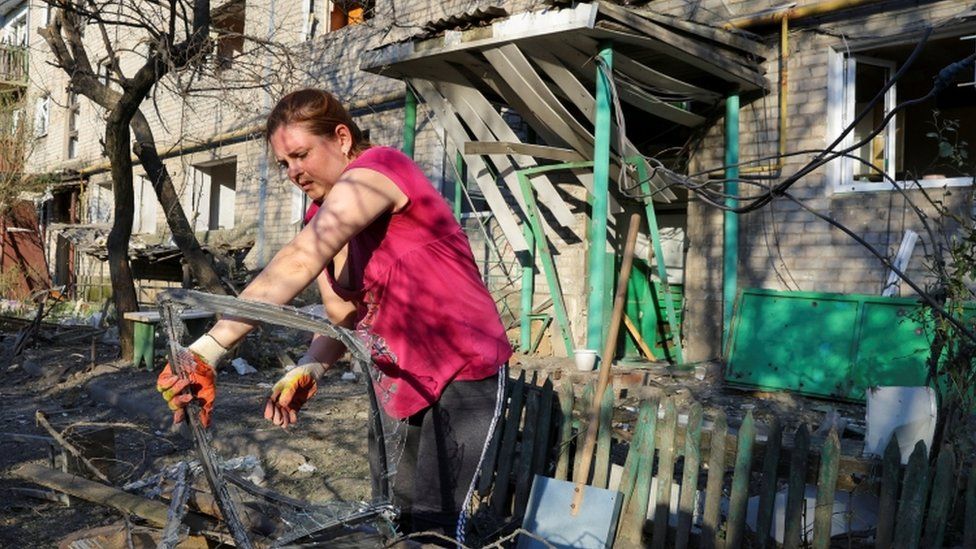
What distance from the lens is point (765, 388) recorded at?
661 cm

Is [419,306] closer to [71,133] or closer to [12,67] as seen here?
[71,133]

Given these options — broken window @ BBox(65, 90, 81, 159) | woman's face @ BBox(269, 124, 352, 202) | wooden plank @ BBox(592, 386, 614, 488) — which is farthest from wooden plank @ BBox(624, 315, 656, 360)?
broken window @ BBox(65, 90, 81, 159)

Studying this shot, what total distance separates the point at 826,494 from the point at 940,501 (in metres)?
0.37

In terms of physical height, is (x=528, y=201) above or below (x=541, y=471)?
above

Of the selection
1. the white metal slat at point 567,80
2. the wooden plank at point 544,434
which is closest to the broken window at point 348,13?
the white metal slat at point 567,80

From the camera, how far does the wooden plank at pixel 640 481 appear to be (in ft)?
11.7

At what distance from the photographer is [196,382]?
1.63 m

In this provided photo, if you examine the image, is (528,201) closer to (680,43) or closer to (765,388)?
(680,43)

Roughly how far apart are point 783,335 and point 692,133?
2655 millimetres

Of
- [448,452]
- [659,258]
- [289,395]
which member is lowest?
[448,452]

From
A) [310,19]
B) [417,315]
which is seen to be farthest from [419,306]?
[310,19]

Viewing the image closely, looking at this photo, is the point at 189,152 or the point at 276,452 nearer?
the point at 276,452

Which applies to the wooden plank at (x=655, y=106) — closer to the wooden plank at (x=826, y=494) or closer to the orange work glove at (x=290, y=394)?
the wooden plank at (x=826, y=494)

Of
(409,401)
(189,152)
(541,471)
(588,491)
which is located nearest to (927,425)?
(588,491)
